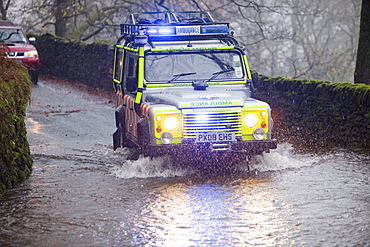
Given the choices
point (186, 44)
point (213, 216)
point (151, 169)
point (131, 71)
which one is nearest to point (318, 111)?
point (186, 44)

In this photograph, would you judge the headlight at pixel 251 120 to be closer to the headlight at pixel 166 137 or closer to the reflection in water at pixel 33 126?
the headlight at pixel 166 137

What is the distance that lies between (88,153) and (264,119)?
4.31 m

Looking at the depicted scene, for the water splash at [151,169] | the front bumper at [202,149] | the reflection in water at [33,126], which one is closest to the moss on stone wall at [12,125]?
the water splash at [151,169]

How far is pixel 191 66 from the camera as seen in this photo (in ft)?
39.7

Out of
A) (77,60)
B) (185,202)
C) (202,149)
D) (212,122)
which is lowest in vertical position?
(185,202)

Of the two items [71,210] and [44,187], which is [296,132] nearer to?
[44,187]

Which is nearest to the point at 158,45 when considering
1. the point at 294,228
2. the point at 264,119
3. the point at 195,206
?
the point at 264,119

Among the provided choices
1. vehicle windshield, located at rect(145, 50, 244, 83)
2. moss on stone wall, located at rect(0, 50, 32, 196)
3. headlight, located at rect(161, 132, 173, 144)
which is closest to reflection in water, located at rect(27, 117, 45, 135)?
moss on stone wall, located at rect(0, 50, 32, 196)

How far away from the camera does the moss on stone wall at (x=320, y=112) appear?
45.8 feet

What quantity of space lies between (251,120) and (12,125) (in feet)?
11.9

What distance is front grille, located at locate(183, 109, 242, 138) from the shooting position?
35.6 ft

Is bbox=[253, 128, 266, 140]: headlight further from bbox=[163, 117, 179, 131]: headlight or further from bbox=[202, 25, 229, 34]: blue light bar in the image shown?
bbox=[202, 25, 229, 34]: blue light bar

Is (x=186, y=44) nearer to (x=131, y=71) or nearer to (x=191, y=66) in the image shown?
(x=191, y=66)

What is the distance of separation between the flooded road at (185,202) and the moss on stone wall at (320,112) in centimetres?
86
